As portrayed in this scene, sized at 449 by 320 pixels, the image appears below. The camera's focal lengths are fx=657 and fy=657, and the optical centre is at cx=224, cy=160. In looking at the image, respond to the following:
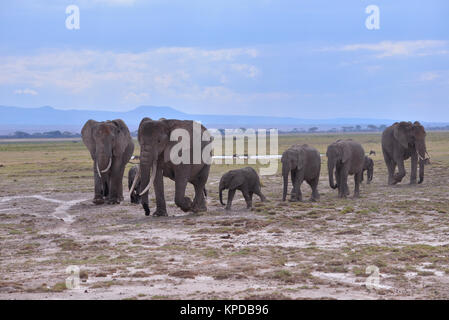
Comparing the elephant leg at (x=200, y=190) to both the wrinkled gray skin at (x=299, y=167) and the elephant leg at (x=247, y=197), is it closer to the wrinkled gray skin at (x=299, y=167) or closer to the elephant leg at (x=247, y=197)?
the elephant leg at (x=247, y=197)

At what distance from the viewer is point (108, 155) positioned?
2291cm

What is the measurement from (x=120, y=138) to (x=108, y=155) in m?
1.12

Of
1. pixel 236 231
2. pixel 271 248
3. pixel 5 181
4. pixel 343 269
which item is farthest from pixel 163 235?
pixel 5 181

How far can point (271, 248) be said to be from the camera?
14023mm

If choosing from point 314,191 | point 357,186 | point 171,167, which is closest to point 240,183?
point 171,167

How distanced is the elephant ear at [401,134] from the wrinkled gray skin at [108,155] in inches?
518

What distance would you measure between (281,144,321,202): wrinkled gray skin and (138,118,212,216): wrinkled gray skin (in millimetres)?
3409

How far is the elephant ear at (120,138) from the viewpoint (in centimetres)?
2359

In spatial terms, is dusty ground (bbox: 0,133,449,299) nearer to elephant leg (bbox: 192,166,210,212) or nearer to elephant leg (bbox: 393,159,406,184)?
elephant leg (bbox: 192,166,210,212)

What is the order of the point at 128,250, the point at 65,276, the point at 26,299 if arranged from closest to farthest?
the point at 26,299 < the point at 65,276 < the point at 128,250

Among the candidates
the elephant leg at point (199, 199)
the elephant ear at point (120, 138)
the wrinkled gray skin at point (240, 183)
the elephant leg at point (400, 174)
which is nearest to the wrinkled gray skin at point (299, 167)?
the wrinkled gray skin at point (240, 183)

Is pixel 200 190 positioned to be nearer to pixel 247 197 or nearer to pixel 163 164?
pixel 247 197
